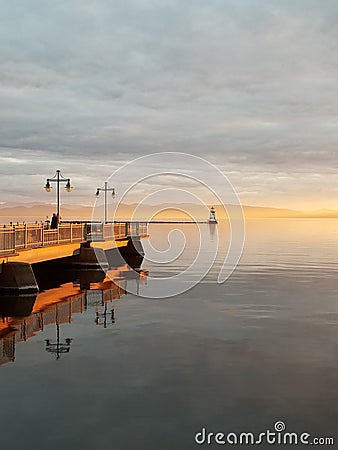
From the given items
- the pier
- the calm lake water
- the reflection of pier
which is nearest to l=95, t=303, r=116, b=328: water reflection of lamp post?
the calm lake water

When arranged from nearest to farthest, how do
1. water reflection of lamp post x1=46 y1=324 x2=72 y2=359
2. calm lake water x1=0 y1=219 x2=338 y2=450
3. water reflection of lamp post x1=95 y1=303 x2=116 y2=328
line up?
calm lake water x1=0 y1=219 x2=338 y2=450 < water reflection of lamp post x1=46 y1=324 x2=72 y2=359 < water reflection of lamp post x1=95 y1=303 x2=116 y2=328

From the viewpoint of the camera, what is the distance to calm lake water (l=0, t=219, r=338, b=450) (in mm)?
11273

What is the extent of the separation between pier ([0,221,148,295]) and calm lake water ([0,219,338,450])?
5.88 ft

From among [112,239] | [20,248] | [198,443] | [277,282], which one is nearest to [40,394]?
[198,443]

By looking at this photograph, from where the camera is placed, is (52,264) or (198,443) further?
(52,264)

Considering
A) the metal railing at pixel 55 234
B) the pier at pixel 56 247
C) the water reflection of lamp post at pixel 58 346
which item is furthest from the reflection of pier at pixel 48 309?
the metal railing at pixel 55 234

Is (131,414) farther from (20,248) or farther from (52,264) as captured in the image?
(52,264)

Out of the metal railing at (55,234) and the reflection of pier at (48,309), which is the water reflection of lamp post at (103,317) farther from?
the metal railing at (55,234)

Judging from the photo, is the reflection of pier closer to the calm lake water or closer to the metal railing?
the calm lake water

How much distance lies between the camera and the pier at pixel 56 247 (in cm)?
2723

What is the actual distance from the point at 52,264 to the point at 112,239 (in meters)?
6.23

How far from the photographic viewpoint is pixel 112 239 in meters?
46.0

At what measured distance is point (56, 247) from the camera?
113 feet

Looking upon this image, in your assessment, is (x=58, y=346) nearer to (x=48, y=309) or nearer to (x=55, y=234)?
(x=48, y=309)
